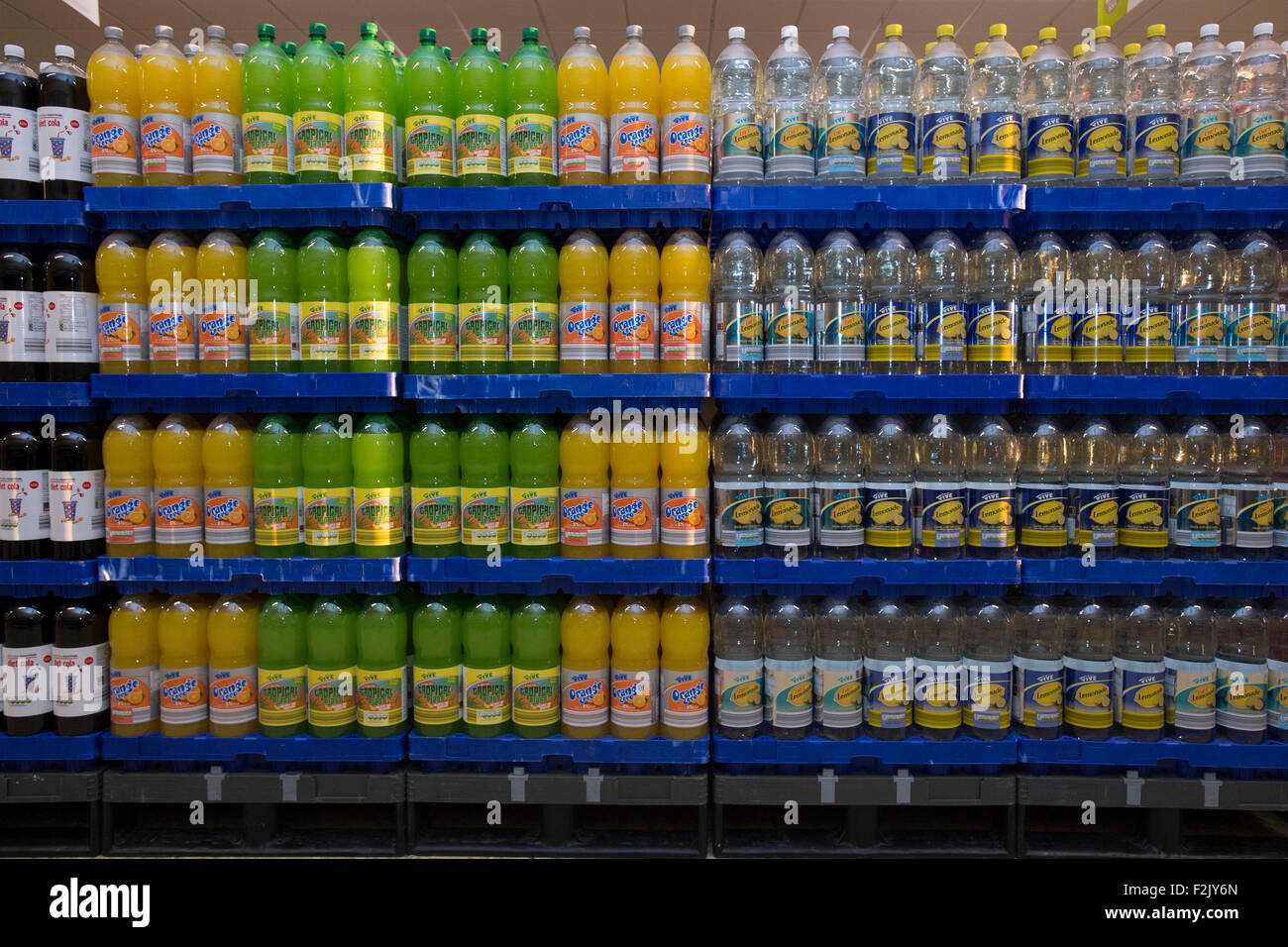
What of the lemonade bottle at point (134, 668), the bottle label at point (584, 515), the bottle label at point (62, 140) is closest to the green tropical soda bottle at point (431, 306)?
the bottle label at point (584, 515)

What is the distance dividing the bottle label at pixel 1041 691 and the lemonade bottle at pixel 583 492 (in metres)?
1.52

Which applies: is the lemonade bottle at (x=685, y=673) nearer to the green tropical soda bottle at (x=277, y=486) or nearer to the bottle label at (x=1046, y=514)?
the bottle label at (x=1046, y=514)

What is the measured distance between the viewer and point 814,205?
2580mm

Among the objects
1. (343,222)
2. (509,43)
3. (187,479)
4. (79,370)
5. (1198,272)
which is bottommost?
(187,479)

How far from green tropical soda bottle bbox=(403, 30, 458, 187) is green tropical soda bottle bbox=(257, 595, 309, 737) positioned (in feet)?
5.05

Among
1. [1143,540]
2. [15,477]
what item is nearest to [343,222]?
[15,477]

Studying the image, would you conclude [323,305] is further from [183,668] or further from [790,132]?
[790,132]

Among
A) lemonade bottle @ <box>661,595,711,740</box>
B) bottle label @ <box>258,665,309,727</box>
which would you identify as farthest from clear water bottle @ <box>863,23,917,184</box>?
bottle label @ <box>258,665,309,727</box>

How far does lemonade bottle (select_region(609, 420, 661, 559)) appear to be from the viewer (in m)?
2.65

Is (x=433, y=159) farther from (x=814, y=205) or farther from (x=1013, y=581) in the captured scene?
(x=1013, y=581)

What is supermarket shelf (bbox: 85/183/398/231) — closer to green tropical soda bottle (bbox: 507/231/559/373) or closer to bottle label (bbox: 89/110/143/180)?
bottle label (bbox: 89/110/143/180)

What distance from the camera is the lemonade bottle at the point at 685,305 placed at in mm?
2609

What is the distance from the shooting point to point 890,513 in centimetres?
266

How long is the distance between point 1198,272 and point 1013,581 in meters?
1.26
